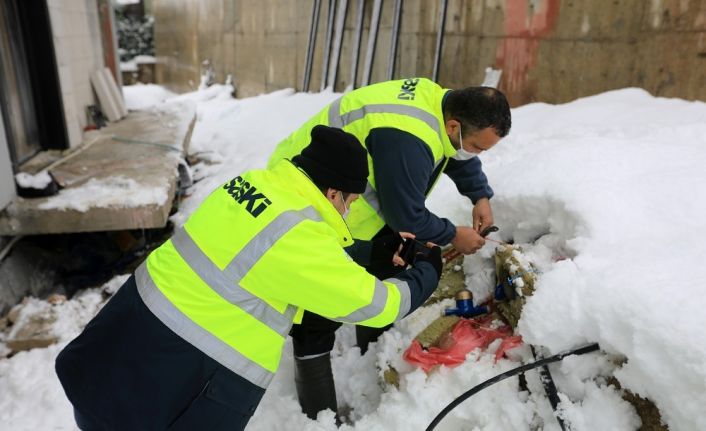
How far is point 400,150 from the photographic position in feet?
7.07

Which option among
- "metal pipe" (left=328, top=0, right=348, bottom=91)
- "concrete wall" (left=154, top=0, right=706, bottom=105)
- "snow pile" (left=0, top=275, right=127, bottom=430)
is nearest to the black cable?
"snow pile" (left=0, top=275, right=127, bottom=430)

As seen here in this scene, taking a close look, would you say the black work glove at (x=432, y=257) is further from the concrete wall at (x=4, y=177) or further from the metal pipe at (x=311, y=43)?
the metal pipe at (x=311, y=43)

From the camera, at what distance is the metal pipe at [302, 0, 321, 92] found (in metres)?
8.65

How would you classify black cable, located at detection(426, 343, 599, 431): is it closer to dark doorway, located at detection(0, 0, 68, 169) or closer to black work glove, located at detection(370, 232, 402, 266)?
black work glove, located at detection(370, 232, 402, 266)

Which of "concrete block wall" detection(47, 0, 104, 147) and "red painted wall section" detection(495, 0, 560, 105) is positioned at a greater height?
"red painted wall section" detection(495, 0, 560, 105)

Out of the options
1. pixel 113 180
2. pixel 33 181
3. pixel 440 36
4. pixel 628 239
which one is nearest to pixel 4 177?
pixel 33 181

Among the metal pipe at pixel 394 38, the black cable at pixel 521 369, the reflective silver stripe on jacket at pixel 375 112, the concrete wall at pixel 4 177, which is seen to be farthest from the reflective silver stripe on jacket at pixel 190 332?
the metal pipe at pixel 394 38

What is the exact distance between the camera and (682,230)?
7.14 ft

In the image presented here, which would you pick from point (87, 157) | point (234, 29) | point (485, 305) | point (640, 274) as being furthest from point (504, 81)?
point (234, 29)

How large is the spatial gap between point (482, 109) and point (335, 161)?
2.53 feet

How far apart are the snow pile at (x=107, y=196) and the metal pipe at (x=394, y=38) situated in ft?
11.8

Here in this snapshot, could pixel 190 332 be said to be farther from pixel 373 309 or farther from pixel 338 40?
pixel 338 40

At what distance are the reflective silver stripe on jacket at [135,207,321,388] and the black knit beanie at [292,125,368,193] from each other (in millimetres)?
126

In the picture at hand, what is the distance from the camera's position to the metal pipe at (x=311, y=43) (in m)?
8.65
